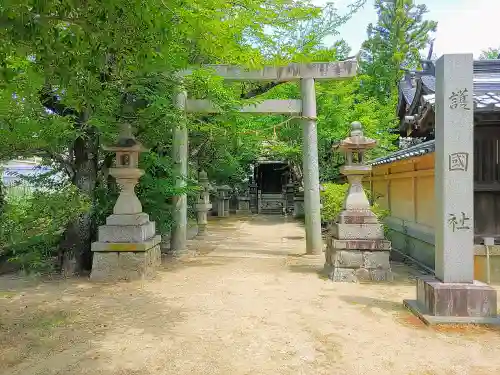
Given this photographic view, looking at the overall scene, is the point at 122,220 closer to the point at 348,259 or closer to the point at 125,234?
the point at 125,234

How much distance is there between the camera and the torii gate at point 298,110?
9422mm

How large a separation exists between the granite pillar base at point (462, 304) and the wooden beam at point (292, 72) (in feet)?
19.5

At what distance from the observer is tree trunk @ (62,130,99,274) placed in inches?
301

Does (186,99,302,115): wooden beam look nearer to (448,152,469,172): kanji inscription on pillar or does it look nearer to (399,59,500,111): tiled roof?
(399,59,500,111): tiled roof

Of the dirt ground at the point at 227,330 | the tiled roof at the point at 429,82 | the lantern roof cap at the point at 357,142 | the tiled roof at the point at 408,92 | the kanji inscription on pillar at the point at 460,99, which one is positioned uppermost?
the tiled roof at the point at 408,92

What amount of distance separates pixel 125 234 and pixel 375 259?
4.72 metres

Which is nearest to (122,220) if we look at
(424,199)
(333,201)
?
(333,201)

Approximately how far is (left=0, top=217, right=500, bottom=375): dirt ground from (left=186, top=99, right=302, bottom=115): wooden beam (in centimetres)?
416

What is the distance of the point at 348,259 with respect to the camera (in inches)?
290

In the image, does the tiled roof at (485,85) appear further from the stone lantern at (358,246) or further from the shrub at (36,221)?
the shrub at (36,221)

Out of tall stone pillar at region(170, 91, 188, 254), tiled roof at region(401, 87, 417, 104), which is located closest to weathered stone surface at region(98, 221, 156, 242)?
tall stone pillar at region(170, 91, 188, 254)

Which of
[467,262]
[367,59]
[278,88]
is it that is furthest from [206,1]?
[367,59]

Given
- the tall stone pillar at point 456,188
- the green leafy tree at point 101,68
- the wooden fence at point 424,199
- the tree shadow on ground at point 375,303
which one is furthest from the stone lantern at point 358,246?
the green leafy tree at point 101,68

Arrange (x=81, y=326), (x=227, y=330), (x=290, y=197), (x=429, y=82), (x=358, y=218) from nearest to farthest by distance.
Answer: (x=227, y=330)
(x=81, y=326)
(x=358, y=218)
(x=429, y=82)
(x=290, y=197)
